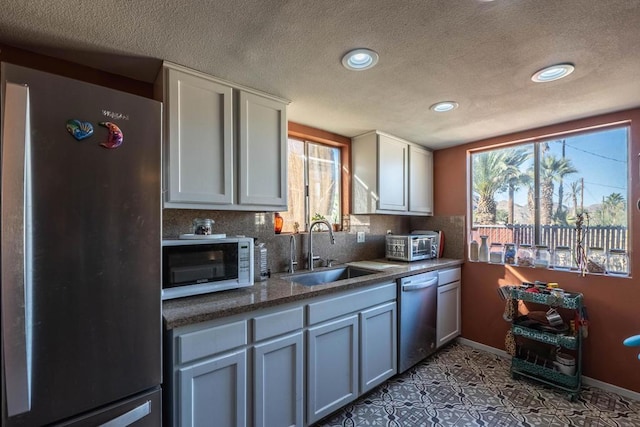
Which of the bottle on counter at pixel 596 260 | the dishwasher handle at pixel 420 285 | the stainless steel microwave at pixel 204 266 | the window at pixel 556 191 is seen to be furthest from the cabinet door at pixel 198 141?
the bottle on counter at pixel 596 260

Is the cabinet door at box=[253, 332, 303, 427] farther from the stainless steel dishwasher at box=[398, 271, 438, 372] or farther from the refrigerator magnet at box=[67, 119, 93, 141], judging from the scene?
the refrigerator magnet at box=[67, 119, 93, 141]

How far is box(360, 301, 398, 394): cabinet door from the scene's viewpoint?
2.06 m

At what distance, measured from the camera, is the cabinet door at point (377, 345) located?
2062 mm

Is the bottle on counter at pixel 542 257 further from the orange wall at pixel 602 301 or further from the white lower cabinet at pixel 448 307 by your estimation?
the white lower cabinet at pixel 448 307

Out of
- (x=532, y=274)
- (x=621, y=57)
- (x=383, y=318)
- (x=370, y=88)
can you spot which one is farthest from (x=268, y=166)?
(x=532, y=274)

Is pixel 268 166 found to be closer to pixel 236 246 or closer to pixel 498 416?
pixel 236 246

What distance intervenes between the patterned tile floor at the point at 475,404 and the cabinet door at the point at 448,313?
344 millimetres

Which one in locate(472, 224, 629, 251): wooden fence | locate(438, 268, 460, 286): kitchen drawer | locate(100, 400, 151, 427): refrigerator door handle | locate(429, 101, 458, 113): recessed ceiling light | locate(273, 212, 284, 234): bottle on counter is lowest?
locate(100, 400, 151, 427): refrigerator door handle

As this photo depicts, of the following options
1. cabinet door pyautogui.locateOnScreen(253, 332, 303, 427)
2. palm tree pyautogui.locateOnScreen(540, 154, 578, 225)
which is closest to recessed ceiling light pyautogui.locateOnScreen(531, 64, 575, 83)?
palm tree pyautogui.locateOnScreen(540, 154, 578, 225)

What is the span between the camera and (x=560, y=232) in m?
2.58

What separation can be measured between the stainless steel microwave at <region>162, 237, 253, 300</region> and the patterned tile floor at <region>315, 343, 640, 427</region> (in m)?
1.12

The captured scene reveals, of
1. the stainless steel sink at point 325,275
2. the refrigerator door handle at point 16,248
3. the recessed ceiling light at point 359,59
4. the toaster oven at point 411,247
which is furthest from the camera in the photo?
the toaster oven at point 411,247

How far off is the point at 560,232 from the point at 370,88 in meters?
2.18

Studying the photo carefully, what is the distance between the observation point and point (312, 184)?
2764mm
